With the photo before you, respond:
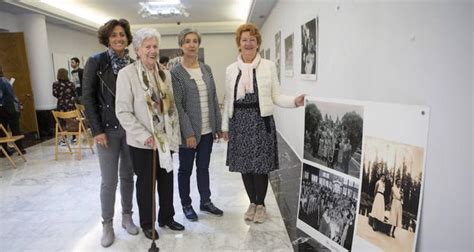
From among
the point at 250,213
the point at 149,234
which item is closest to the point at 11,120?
the point at 149,234

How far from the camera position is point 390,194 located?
5.24ft

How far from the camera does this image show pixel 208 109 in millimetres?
2451

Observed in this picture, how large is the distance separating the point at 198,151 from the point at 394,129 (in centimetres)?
149

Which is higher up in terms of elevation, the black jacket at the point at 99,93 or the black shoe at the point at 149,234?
the black jacket at the point at 99,93

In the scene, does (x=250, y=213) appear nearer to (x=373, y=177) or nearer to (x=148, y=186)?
(x=148, y=186)

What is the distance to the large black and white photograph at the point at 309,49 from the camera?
10.8ft

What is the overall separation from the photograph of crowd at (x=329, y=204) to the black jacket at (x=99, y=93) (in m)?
1.37

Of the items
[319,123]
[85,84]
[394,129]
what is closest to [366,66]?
[319,123]

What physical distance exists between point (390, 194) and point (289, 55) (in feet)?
11.4

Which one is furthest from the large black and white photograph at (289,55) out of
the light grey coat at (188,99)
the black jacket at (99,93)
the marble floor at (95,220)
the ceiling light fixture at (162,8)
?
the ceiling light fixture at (162,8)

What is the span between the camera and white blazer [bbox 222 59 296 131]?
2299 millimetres

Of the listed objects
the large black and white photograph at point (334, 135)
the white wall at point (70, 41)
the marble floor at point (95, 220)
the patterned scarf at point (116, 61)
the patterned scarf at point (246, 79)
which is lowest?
the marble floor at point (95, 220)

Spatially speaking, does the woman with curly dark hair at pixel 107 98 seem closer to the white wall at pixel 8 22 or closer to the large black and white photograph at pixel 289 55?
the large black and white photograph at pixel 289 55

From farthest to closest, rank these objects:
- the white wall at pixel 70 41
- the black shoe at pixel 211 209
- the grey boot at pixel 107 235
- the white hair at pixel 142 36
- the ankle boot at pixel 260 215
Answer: the white wall at pixel 70 41
the black shoe at pixel 211 209
the ankle boot at pixel 260 215
the grey boot at pixel 107 235
the white hair at pixel 142 36
